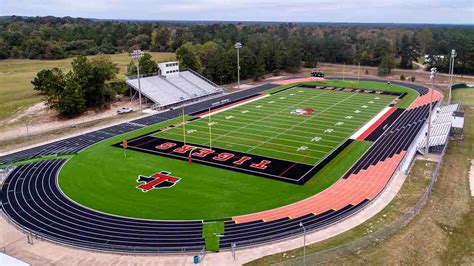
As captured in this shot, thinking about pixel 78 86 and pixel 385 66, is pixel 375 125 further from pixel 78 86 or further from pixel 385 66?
pixel 385 66

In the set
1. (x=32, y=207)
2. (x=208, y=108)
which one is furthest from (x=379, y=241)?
(x=208, y=108)

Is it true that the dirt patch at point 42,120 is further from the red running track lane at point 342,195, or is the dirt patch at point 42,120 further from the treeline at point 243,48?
the red running track lane at point 342,195

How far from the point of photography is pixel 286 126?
47.7m

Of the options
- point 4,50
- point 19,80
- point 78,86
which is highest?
point 4,50

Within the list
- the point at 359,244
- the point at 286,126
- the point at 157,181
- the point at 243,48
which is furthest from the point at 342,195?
the point at 243,48

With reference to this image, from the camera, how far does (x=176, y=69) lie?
70.4 m

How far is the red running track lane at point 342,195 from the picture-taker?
87.7 feet

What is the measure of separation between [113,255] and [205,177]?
38.7 ft

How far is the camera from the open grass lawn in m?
61.3

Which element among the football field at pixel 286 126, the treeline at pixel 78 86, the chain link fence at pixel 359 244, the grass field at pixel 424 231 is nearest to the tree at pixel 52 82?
the treeline at pixel 78 86

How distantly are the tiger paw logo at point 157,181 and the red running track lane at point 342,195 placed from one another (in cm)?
792

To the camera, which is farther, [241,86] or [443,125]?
[241,86]

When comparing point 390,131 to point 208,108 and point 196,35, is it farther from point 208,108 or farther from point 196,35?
point 196,35

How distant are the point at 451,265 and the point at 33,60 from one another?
113m
